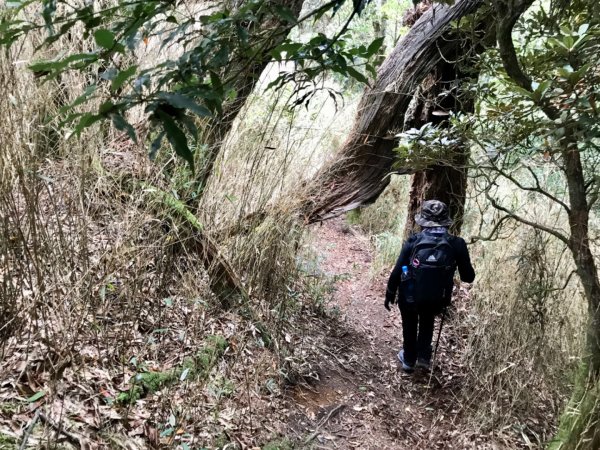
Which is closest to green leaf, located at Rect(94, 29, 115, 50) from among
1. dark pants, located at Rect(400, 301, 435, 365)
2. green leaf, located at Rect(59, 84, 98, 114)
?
green leaf, located at Rect(59, 84, 98, 114)

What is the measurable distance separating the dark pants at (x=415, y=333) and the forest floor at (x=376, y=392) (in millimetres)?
159

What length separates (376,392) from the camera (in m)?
3.38

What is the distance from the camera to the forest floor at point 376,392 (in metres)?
2.87

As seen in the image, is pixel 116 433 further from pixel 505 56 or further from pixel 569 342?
pixel 569 342

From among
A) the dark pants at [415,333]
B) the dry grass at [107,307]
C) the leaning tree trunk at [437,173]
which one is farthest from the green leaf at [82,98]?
the leaning tree trunk at [437,173]

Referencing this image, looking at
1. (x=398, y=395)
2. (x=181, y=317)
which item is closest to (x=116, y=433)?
(x=181, y=317)

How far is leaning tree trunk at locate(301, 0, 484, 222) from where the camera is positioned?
150 inches

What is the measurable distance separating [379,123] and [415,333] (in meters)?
1.82

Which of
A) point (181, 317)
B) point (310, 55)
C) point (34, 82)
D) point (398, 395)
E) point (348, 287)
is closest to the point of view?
point (310, 55)

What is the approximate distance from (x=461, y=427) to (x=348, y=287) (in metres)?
2.02

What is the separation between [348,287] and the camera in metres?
4.83

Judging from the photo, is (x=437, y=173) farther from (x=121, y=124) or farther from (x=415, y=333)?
(x=121, y=124)

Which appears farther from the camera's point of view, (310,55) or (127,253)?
(127,253)

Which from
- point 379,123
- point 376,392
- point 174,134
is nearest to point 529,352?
point 376,392
